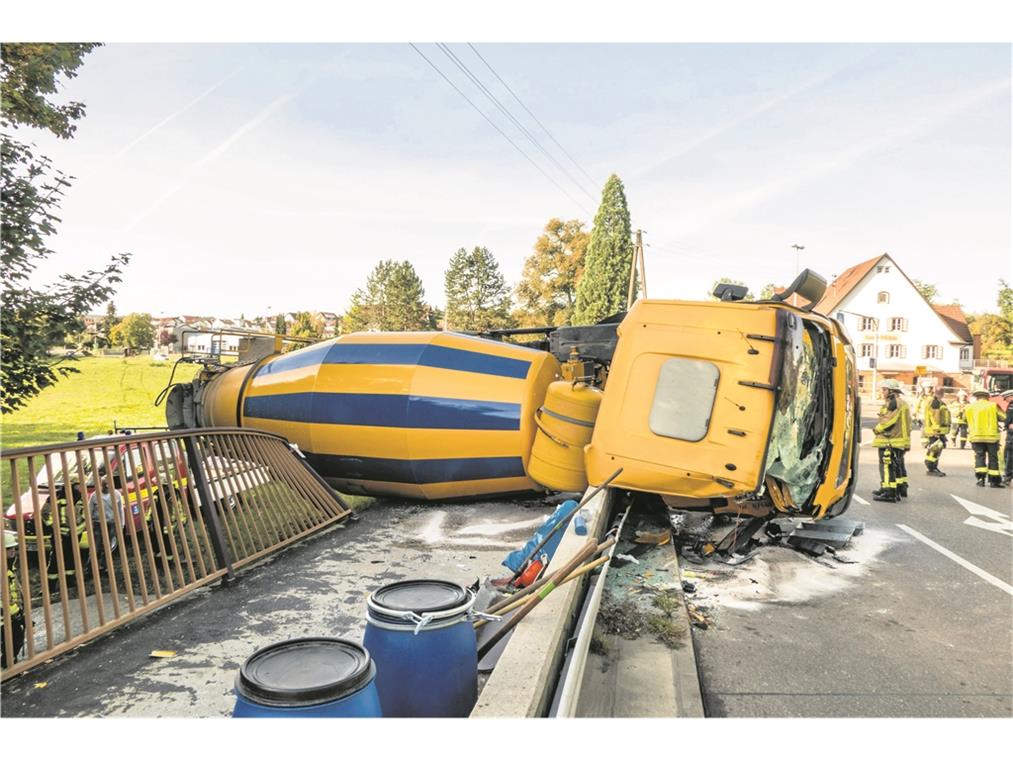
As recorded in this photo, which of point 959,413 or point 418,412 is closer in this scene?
point 418,412

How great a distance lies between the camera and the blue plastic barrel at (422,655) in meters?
2.45

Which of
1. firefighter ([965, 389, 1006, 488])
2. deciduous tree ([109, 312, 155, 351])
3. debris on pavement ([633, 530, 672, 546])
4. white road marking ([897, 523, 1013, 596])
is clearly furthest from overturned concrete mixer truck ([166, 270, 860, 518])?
deciduous tree ([109, 312, 155, 351])

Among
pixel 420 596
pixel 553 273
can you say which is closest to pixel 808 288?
pixel 420 596

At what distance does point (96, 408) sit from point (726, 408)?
2587 cm

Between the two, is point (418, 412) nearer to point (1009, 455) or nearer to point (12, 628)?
point (12, 628)

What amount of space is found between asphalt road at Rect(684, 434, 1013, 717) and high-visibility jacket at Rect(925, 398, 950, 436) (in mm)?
6130

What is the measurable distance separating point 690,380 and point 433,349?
2737mm

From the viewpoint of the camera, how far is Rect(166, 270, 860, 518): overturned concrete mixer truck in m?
5.07

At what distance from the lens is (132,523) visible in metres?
3.65

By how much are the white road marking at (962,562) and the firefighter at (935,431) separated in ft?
19.0

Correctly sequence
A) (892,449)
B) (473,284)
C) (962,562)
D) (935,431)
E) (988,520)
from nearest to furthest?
(962,562), (988,520), (892,449), (935,431), (473,284)

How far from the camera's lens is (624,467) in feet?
17.6

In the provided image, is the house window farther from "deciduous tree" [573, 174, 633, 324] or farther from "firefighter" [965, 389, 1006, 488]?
"firefighter" [965, 389, 1006, 488]

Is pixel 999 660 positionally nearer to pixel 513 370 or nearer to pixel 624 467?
pixel 624 467
